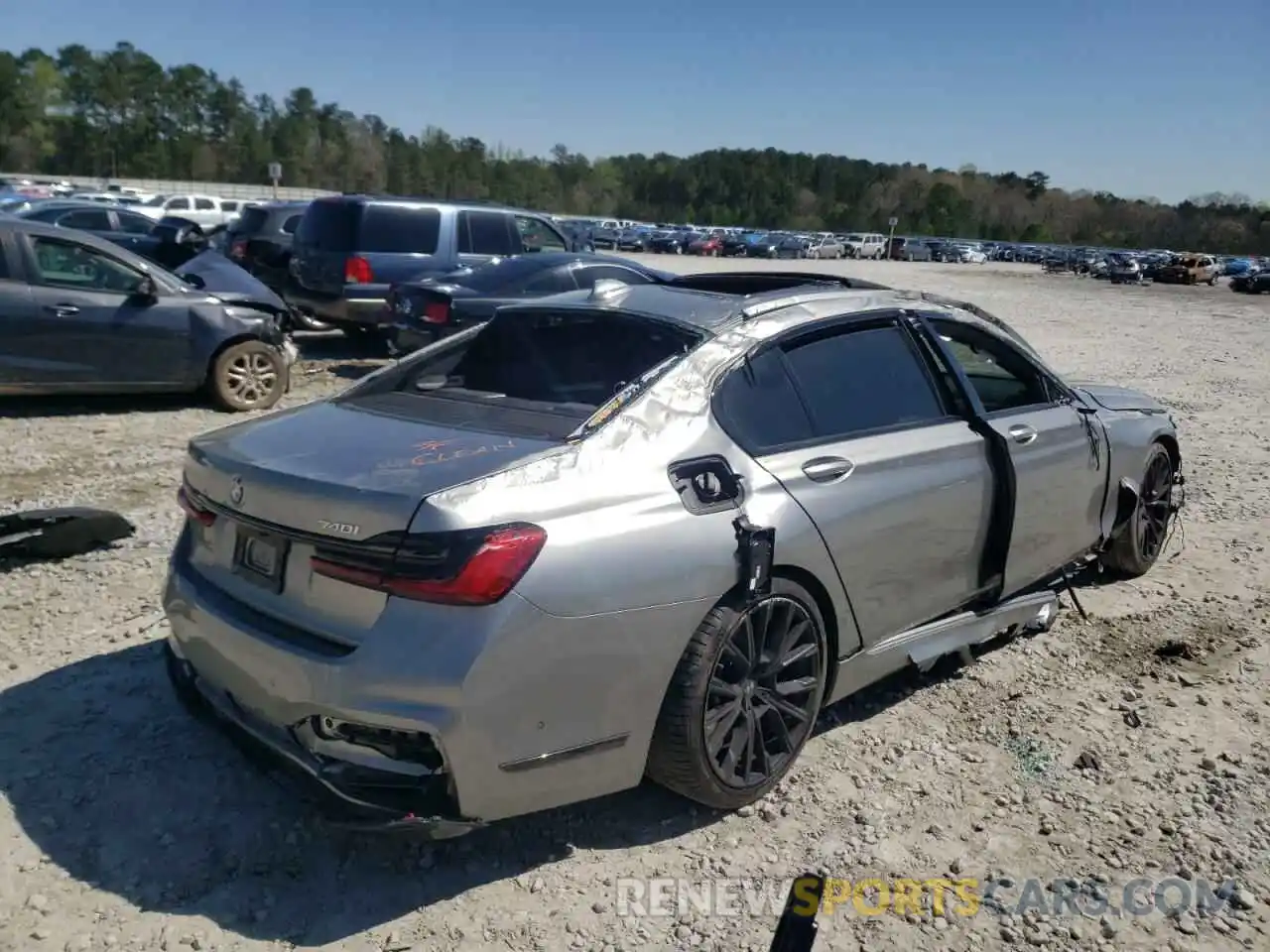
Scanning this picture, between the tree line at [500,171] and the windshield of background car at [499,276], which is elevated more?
the tree line at [500,171]

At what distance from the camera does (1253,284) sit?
48.6m

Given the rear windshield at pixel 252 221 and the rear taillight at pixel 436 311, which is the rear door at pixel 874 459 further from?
the rear windshield at pixel 252 221

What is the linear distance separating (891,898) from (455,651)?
1483 mm

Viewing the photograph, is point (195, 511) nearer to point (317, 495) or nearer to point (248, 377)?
point (317, 495)

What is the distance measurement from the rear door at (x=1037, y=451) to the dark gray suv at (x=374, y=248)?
8.26 m

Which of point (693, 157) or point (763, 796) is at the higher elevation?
point (693, 157)

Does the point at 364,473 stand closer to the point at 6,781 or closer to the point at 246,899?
the point at 246,899

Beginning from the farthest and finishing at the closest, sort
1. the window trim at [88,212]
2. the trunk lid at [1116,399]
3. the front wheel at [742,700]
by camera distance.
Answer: the window trim at [88,212]
the trunk lid at [1116,399]
the front wheel at [742,700]

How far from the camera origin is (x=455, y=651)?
104 inches

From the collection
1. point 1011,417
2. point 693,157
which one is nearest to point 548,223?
point 1011,417

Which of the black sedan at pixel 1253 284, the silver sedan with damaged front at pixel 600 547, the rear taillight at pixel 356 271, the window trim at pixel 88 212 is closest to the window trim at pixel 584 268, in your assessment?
the rear taillight at pixel 356 271

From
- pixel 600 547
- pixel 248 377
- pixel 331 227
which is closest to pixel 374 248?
pixel 331 227

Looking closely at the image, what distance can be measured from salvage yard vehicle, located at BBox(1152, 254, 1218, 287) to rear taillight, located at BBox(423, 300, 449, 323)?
54397 mm

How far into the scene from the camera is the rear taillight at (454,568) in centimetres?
266
